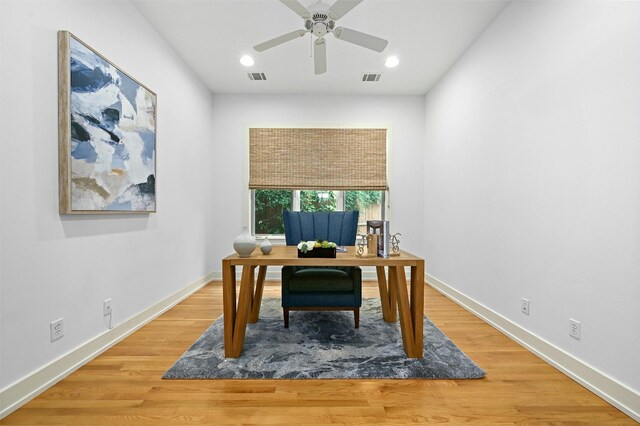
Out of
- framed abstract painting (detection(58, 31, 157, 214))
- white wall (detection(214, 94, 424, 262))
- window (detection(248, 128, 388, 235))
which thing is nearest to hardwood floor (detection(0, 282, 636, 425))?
framed abstract painting (detection(58, 31, 157, 214))

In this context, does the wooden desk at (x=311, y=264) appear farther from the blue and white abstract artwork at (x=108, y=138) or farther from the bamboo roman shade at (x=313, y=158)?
the bamboo roman shade at (x=313, y=158)

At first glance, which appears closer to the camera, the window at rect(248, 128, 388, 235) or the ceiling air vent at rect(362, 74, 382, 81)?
the ceiling air vent at rect(362, 74, 382, 81)

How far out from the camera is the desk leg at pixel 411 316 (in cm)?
225

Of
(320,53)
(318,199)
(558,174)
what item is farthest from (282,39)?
(318,199)

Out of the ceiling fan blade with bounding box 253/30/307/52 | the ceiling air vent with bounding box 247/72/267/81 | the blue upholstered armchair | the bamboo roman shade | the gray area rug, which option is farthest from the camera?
the bamboo roman shade

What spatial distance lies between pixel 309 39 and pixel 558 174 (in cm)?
255

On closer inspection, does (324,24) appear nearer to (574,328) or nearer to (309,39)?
(309,39)

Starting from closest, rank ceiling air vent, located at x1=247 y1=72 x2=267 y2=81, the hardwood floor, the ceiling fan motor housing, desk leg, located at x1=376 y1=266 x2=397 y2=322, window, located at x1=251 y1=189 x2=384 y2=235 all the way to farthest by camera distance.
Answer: the hardwood floor, the ceiling fan motor housing, desk leg, located at x1=376 y1=266 x2=397 y2=322, ceiling air vent, located at x1=247 y1=72 x2=267 y2=81, window, located at x1=251 y1=189 x2=384 y2=235

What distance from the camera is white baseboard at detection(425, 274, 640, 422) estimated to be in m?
1.67

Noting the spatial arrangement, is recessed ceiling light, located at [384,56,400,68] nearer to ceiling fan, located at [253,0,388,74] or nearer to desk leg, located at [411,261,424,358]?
ceiling fan, located at [253,0,388,74]

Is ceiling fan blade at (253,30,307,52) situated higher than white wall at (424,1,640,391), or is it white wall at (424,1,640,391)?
ceiling fan blade at (253,30,307,52)

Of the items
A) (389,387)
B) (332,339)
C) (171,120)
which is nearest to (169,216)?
(171,120)

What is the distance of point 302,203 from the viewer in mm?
5004

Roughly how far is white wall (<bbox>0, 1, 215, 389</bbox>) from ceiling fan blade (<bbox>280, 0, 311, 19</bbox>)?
141 centimetres
